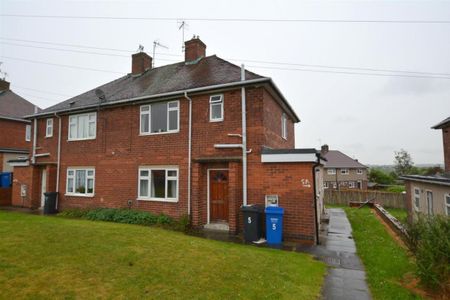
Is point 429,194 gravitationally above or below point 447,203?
above

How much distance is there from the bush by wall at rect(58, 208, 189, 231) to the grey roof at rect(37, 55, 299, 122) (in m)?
5.14

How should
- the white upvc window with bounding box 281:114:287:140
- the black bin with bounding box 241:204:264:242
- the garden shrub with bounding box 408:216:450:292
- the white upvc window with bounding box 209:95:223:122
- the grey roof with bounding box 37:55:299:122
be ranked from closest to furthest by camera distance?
the garden shrub with bounding box 408:216:450:292 → the black bin with bounding box 241:204:264:242 → the white upvc window with bounding box 209:95:223:122 → the grey roof with bounding box 37:55:299:122 → the white upvc window with bounding box 281:114:287:140

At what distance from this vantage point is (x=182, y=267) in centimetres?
569

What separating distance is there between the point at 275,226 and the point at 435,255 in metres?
4.26

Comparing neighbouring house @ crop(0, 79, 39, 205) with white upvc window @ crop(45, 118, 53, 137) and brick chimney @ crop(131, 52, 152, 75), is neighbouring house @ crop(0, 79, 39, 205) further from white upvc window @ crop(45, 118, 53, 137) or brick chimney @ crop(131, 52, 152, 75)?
brick chimney @ crop(131, 52, 152, 75)

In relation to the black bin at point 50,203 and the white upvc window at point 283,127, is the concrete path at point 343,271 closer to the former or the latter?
the white upvc window at point 283,127

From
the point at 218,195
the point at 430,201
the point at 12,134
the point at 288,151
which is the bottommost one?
the point at 430,201

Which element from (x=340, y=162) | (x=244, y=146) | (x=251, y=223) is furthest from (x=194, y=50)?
(x=340, y=162)

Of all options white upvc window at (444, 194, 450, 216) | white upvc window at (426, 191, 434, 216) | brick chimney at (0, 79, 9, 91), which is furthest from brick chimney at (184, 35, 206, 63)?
brick chimney at (0, 79, 9, 91)

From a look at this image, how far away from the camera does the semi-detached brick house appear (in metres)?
9.52

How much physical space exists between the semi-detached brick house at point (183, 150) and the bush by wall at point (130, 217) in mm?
383

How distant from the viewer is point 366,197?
27719 mm

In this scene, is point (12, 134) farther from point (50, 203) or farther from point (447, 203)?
point (447, 203)

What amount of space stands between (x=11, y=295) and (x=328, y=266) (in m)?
6.35
